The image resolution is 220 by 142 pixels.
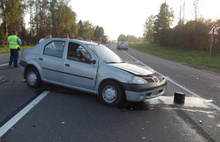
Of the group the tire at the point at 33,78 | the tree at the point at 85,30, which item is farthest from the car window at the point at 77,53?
the tree at the point at 85,30

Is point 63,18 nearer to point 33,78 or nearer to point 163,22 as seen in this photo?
point 163,22

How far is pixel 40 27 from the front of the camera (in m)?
47.4

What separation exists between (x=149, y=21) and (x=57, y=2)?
42.5 m

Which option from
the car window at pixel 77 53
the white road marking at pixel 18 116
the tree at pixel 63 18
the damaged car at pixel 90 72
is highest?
the tree at pixel 63 18

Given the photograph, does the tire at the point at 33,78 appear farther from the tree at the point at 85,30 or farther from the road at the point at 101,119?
the tree at the point at 85,30

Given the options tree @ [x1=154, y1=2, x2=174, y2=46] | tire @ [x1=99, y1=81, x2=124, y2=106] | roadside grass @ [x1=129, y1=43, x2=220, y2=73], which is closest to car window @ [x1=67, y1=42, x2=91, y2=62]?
tire @ [x1=99, y1=81, x2=124, y2=106]

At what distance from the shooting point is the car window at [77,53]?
5.55m

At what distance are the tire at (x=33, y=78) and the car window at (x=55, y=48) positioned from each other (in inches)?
27.7

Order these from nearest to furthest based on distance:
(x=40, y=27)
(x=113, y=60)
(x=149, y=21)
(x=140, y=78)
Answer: (x=140, y=78) → (x=113, y=60) → (x=40, y=27) → (x=149, y=21)

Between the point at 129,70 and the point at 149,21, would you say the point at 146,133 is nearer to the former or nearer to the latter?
the point at 129,70

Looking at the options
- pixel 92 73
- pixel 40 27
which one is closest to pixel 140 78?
pixel 92 73

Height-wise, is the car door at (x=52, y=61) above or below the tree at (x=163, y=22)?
below

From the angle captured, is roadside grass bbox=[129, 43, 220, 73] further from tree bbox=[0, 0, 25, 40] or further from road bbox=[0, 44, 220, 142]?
tree bbox=[0, 0, 25, 40]

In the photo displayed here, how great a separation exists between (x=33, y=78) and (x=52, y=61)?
954 mm
